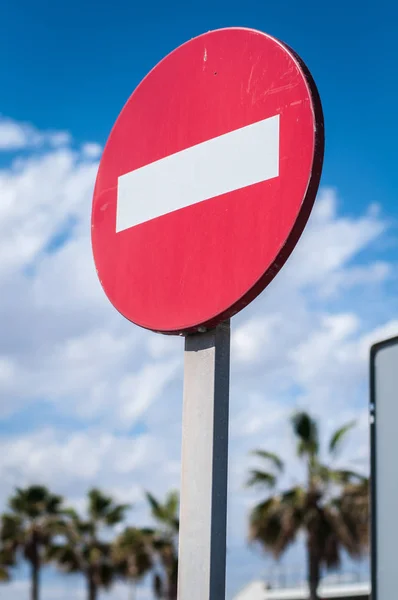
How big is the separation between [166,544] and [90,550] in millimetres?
3445

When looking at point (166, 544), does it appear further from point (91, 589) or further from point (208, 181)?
point (208, 181)

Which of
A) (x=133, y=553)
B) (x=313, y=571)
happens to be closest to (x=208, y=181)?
(x=313, y=571)

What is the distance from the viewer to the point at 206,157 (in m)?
2.57

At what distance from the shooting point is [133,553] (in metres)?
28.6

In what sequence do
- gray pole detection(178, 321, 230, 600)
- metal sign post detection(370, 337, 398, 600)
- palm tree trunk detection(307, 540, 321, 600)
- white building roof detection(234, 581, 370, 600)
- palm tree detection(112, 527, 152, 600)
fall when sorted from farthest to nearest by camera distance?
1. palm tree detection(112, 527, 152, 600)
2. white building roof detection(234, 581, 370, 600)
3. palm tree trunk detection(307, 540, 321, 600)
4. gray pole detection(178, 321, 230, 600)
5. metal sign post detection(370, 337, 398, 600)

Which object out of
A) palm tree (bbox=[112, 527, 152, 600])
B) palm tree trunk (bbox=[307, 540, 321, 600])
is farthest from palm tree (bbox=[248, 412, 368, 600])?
palm tree (bbox=[112, 527, 152, 600])

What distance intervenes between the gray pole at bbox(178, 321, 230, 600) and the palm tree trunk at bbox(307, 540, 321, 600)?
1995 cm

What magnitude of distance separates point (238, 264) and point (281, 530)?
20229 mm

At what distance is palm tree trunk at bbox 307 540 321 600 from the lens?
69.3ft

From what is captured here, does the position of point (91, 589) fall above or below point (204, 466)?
below

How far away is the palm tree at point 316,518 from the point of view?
2128 centimetres

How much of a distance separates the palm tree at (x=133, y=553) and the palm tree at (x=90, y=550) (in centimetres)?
86

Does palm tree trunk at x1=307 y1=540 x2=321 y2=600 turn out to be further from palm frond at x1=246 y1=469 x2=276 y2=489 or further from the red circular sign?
the red circular sign

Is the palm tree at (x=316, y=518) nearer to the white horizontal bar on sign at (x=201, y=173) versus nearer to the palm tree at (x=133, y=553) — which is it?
the palm tree at (x=133, y=553)
